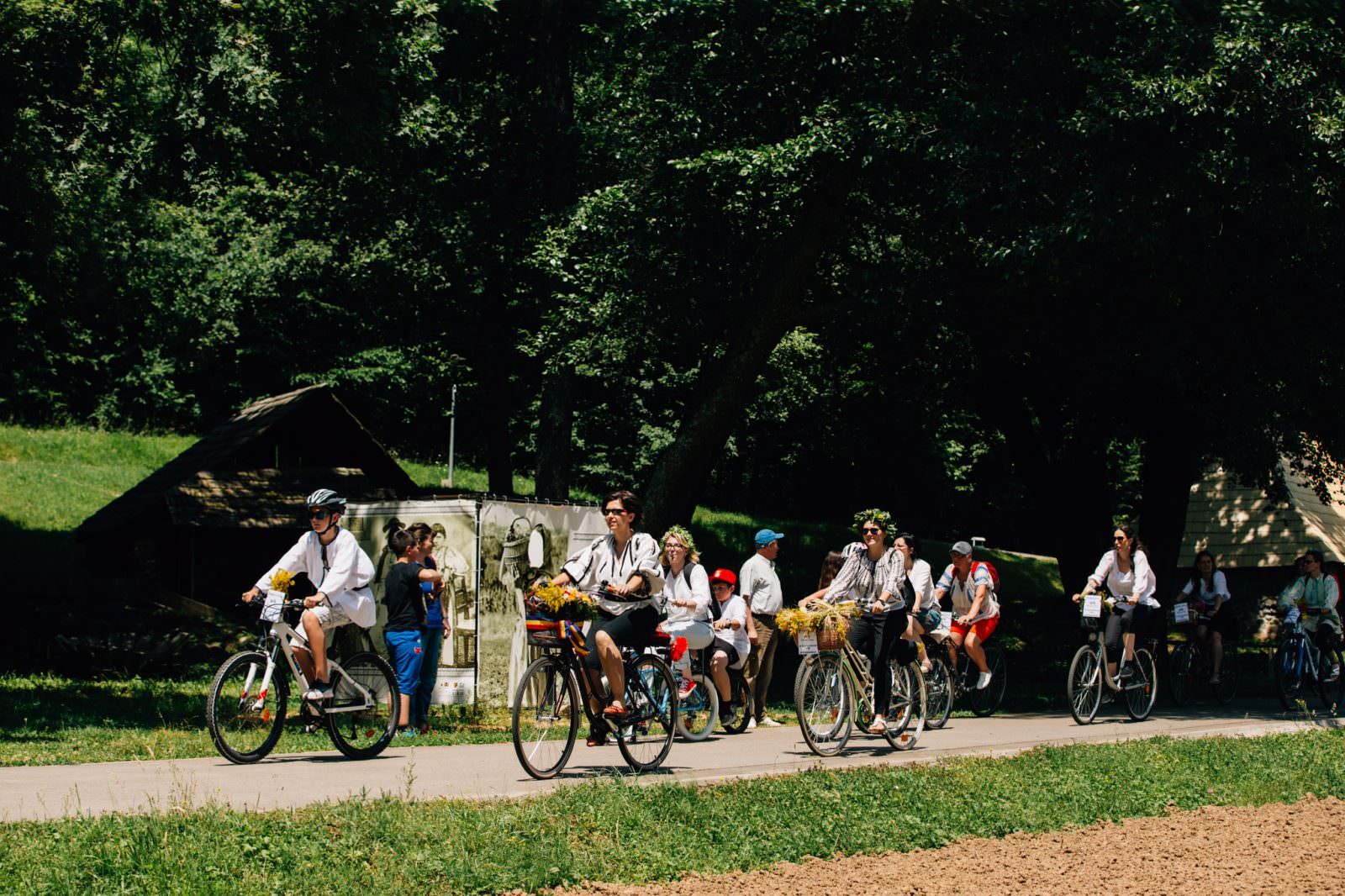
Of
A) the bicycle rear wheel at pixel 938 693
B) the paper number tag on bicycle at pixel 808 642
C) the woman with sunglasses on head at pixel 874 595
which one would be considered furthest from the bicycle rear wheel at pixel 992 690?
the paper number tag on bicycle at pixel 808 642

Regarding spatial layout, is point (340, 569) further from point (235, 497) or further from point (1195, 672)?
point (235, 497)

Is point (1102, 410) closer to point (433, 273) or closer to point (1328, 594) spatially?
point (1328, 594)

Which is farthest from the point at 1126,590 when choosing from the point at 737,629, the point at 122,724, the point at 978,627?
the point at 122,724

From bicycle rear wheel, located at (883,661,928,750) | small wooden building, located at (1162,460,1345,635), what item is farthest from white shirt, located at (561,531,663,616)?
small wooden building, located at (1162,460,1345,635)

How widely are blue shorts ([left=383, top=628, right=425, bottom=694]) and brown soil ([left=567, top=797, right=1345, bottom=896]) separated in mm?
5612

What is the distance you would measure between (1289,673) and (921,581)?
6.67m

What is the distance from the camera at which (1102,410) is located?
22.2 meters

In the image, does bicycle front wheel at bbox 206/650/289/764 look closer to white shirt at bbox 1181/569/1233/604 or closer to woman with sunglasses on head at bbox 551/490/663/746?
woman with sunglasses on head at bbox 551/490/663/746

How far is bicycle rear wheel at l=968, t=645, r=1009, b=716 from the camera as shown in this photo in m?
16.3

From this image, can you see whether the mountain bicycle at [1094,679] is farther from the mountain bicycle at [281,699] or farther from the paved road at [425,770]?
the mountain bicycle at [281,699]

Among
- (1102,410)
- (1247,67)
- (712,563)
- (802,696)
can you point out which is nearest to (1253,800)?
(802,696)

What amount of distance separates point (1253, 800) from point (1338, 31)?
10810 mm

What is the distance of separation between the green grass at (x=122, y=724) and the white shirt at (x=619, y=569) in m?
3.19

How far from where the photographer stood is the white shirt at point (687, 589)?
12.5 metres
